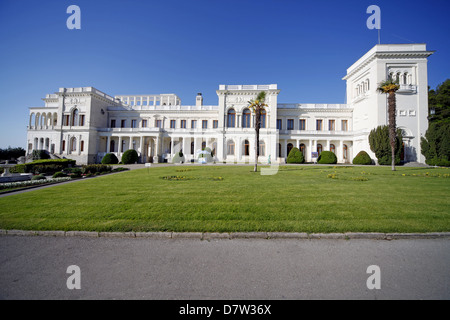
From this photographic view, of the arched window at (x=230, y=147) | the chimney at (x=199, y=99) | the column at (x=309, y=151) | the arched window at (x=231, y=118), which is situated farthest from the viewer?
the chimney at (x=199, y=99)

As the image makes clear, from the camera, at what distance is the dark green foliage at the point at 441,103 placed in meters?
33.4

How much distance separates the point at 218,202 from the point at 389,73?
40304 millimetres

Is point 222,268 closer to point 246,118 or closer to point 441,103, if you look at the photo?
point 246,118

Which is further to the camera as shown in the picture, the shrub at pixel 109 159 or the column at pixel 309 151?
the column at pixel 309 151

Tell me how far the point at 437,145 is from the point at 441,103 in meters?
14.5

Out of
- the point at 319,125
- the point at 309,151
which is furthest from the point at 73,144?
the point at 319,125

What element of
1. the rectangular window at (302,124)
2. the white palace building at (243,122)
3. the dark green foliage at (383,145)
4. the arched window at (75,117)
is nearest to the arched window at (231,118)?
the white palace building at (243,122)

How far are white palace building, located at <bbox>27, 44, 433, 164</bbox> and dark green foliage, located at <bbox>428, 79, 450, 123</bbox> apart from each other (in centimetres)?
718

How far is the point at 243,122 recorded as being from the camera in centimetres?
3656

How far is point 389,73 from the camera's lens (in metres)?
31.4

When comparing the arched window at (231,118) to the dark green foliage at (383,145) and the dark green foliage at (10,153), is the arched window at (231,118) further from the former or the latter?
the dark green foliage at (10,153)

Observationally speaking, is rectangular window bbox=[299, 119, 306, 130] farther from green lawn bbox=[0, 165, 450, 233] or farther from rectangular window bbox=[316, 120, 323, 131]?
green lawn bbox=[0, 165, 450, 233]

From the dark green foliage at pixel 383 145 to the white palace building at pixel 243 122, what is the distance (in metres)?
2.23

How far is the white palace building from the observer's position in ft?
102
